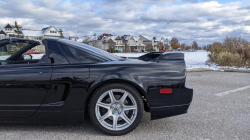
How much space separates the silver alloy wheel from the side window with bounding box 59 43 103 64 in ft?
1.77

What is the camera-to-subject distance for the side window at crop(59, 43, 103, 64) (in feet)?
8.96

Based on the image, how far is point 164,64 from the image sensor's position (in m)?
2.78

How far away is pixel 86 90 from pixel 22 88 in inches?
31.8

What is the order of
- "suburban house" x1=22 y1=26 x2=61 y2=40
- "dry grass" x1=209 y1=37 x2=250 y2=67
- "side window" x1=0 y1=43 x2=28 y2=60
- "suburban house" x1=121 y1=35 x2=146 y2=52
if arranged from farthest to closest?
1. "suburban house" x1=121 y1=35 x2=146 y2=52
2. "suburban house" x1=22 y1=26 x2=61 y2=40
3. "dry grass" x1=209 y1=37 x2=250 y2=67
4. "side window" x1=0 y1=43 x2=28 y2=60

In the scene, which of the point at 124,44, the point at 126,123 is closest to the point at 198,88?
the point at 126,123

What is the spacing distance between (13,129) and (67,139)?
909mm

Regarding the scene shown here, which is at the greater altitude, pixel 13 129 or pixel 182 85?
pixel 182 85

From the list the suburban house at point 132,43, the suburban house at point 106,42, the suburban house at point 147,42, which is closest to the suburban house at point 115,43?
the suburban house at point 106,42

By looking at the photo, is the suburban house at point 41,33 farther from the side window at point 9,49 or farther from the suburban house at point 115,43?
the side window at point 9,49

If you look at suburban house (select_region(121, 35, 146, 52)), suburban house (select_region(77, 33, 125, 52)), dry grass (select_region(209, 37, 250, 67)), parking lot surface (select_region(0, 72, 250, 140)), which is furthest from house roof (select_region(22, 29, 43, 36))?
parking lot surface (select_region(0, 72, 250, 140))

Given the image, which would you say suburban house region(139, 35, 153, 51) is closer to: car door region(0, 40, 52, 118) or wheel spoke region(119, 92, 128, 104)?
wheel spoke region(119, 92, 128, 104)

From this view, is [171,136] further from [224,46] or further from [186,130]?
[224,46]

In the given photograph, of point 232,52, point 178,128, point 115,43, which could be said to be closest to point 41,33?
point 115,43

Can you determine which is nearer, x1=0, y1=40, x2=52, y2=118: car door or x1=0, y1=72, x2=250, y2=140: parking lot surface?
x1=0, y1=40, x2=52, y2=118: car door
